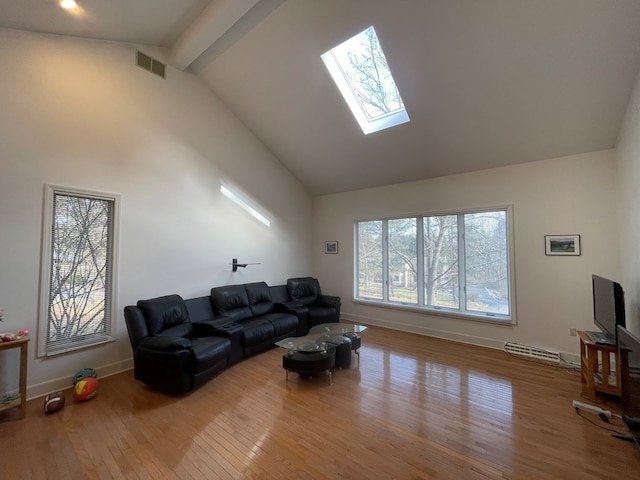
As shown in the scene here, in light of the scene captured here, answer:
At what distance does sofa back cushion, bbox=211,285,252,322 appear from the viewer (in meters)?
4.26

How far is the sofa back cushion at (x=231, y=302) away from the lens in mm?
4262

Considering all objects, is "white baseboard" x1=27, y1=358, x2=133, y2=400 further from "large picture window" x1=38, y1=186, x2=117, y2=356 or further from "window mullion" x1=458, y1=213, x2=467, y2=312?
"window mullion" x1=458, y1=213, x2=467, y2=312

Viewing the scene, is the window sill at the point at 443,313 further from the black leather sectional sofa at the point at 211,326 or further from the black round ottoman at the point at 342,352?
the black round ottoman at the point at 342,352

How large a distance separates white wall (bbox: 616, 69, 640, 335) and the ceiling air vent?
5735 millimetres

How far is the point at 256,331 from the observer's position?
3.95m

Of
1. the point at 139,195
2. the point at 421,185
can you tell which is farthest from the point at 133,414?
the point at 421,185

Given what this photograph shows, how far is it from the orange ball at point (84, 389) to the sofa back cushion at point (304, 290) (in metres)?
3.26

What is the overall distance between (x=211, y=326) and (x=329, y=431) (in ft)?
6.93

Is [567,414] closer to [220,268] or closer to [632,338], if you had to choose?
[632,338]

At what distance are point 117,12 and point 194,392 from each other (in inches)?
168

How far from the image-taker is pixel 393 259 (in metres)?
5.48

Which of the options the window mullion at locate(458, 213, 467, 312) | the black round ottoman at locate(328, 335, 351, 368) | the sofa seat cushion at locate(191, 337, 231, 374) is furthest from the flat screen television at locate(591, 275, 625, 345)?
the sofa seat cushion at locate(191, 337, 231, 374)

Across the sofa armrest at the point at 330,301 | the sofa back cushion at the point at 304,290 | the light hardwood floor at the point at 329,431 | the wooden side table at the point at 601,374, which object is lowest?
the light hardwood floor at the point at 329,431

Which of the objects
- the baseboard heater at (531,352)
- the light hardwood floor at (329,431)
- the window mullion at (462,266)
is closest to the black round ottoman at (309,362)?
the light hardwood floor at (329,431)
